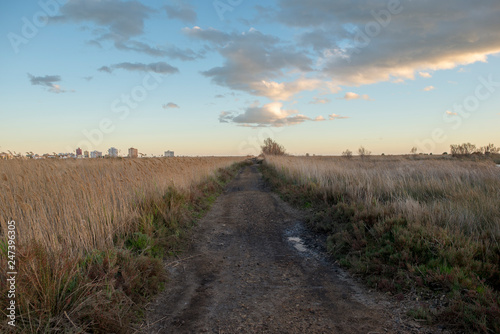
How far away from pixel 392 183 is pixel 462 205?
324 cm

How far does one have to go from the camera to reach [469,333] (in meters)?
3.22

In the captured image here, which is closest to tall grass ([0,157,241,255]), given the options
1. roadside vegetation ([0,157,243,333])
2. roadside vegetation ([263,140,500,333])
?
roadside vegetation ([0,157,243,333])

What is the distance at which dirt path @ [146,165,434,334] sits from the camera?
356cm

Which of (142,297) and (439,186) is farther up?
(439,186)

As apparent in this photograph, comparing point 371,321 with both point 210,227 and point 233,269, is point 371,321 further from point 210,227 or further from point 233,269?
point 210,227

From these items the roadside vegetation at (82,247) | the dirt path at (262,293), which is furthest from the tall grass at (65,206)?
the dirt path at (262,293)

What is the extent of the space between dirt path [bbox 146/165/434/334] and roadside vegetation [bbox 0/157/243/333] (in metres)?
0.53

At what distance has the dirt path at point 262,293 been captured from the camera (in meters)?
3.56

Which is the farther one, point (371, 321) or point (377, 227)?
point (377, 227)

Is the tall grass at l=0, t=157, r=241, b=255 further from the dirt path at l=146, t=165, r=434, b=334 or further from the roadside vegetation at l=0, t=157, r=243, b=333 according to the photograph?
the dirt path at l=146, t=165, r=434, b=334

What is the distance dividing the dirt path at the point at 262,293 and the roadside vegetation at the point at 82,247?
1.74ft

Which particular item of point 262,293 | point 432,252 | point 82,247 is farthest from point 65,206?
point 432,252

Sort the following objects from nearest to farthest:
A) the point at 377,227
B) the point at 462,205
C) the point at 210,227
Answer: the point at 377,227
the point at 462,205
the point at 210,227

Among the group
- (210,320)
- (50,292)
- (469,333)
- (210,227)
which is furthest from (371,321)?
(210,227)
